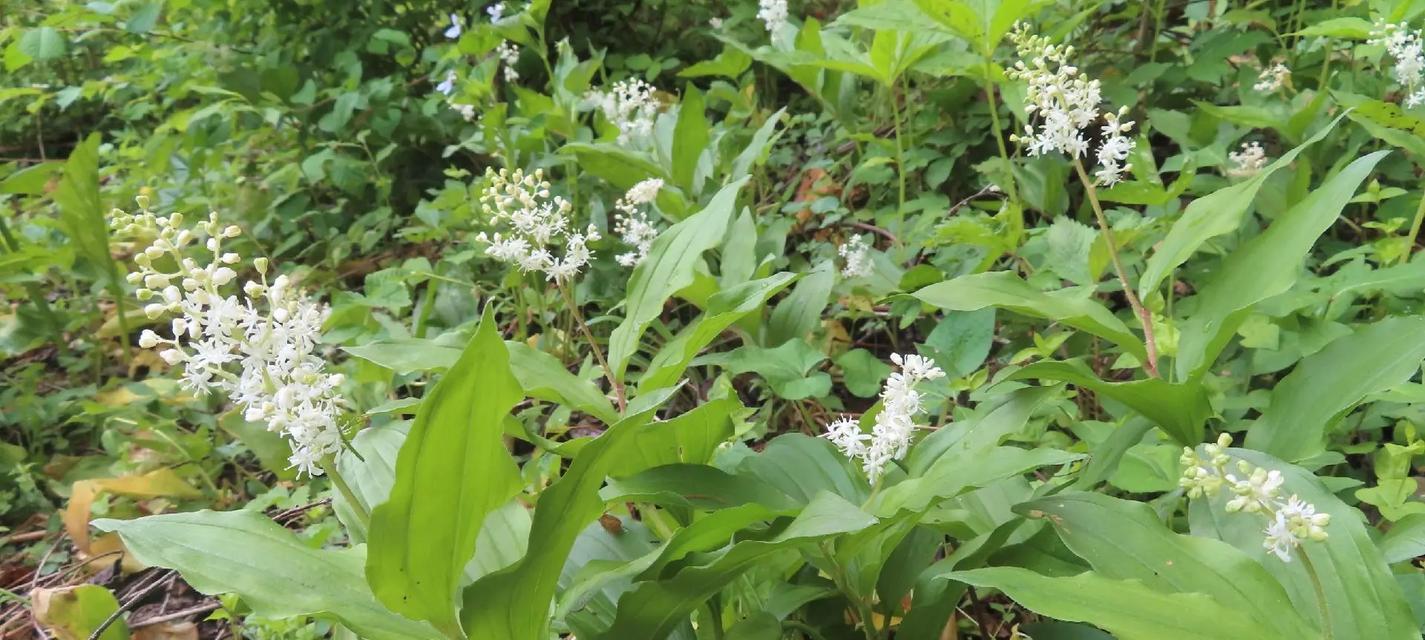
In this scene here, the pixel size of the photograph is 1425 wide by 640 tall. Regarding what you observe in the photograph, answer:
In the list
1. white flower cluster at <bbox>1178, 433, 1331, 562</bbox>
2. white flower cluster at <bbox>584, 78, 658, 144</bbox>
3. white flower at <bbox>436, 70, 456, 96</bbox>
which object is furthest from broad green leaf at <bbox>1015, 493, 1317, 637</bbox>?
white flower at <bbox>436, 70, 456, 96</bbox>

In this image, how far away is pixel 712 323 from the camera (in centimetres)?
162

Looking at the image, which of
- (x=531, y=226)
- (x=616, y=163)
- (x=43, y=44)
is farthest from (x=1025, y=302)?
(x=43, y=44)

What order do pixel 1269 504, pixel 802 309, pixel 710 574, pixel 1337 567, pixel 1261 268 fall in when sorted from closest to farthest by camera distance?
pixel 1269 504 < pixel 1337 567 < pixel 710 574 < pixel 1261 268 < pixel 802 309

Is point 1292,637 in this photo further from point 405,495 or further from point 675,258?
point 675,258

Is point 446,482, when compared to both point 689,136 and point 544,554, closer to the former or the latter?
point 544,554

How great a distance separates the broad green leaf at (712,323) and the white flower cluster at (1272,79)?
1.97 m

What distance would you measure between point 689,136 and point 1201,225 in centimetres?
186

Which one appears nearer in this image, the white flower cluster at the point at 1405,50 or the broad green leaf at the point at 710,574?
the broad green leaf at the point at 710,574

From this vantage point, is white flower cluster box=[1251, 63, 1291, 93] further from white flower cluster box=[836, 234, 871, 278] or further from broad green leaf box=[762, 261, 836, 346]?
broad green leaf box=[762, 261, 836, 346]

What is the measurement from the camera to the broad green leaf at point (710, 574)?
120cm

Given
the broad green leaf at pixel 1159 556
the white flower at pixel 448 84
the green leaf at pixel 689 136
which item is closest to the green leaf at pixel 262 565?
the broad green leaf at pixel 1159 556

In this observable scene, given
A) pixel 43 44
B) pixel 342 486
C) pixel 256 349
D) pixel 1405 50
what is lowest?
pixel 43 44

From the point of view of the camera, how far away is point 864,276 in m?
2.72

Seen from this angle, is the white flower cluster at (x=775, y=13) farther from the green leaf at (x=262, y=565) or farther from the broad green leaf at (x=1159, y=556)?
the green leaf at (x=262, y=565)
